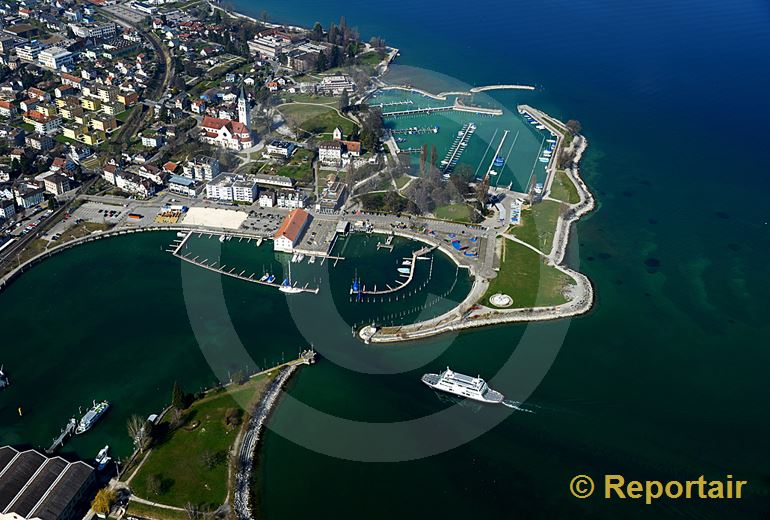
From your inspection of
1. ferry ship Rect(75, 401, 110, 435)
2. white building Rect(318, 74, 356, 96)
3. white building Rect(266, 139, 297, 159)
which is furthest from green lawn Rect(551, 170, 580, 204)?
ferry ship Rect(75, 401, 110, 435)

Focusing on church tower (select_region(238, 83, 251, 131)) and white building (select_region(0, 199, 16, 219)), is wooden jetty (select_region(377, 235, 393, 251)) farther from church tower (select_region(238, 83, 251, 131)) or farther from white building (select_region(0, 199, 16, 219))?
white building (select_region(0, 199, 16, 219))

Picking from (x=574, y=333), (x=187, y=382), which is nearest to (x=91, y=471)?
(x=187, y=382)

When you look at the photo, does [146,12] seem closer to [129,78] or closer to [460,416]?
[129,78]

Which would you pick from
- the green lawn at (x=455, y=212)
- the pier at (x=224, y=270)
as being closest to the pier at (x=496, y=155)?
the green lawn at (x=455, y=212)

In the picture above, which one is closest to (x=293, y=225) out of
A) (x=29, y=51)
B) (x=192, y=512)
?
(x=192, y=512)

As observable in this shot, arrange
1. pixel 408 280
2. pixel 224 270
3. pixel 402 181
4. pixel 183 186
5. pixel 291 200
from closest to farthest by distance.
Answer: pixel 408 280 → pixel 224 270 → pixel 291 200 → pixel 183 186 → pixel 402 181

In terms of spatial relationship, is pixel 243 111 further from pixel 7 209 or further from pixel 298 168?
pixel 7 209
